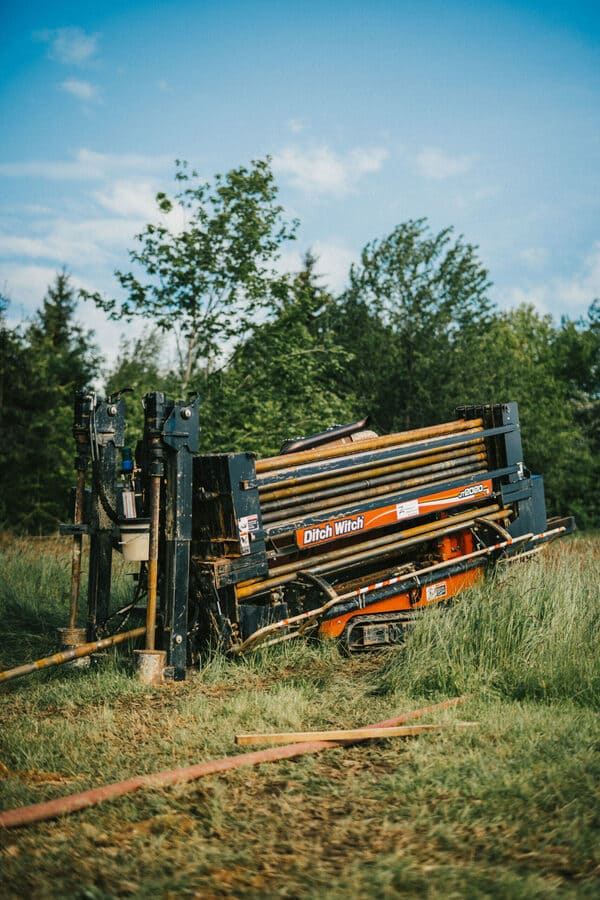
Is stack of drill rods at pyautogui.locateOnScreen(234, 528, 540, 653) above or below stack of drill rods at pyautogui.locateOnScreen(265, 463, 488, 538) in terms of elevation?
below

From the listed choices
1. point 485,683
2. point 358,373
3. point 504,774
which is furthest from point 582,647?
point 358,373

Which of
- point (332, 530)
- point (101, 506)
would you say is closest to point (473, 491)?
point (332, 530)

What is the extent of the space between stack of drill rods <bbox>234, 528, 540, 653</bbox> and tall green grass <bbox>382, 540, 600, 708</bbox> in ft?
1.48

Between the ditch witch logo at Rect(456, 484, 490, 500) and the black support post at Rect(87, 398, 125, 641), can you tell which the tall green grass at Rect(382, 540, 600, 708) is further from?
the black support post at Rect(87, 398, 125, 641)

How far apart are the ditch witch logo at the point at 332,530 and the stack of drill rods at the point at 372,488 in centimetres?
14

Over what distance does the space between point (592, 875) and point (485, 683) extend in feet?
7.43

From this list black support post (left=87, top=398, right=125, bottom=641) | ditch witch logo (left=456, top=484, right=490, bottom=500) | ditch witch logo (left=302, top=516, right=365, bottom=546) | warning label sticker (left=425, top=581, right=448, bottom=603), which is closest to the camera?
ditch witch logo (left=302, top=516, right=365, bottom=546)

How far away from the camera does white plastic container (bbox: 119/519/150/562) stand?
19.8 ft

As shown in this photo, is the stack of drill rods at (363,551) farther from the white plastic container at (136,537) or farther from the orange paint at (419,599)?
the white plastic container at (136,537)

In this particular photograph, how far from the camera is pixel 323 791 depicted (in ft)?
12.4

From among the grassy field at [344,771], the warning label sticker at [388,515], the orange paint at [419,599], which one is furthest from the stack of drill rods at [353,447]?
the grassy field at [344,771]

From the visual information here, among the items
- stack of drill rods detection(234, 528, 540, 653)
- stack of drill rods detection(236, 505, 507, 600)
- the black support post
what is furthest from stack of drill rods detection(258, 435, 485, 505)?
the black support post

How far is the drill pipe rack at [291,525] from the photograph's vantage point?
5.88 meters

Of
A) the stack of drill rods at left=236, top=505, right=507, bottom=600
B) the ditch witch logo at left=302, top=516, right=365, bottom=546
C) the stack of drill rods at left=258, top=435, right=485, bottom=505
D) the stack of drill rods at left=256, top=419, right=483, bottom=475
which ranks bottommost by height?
the stack of drill rods at left=236, top=505, right=507, bottom=600
